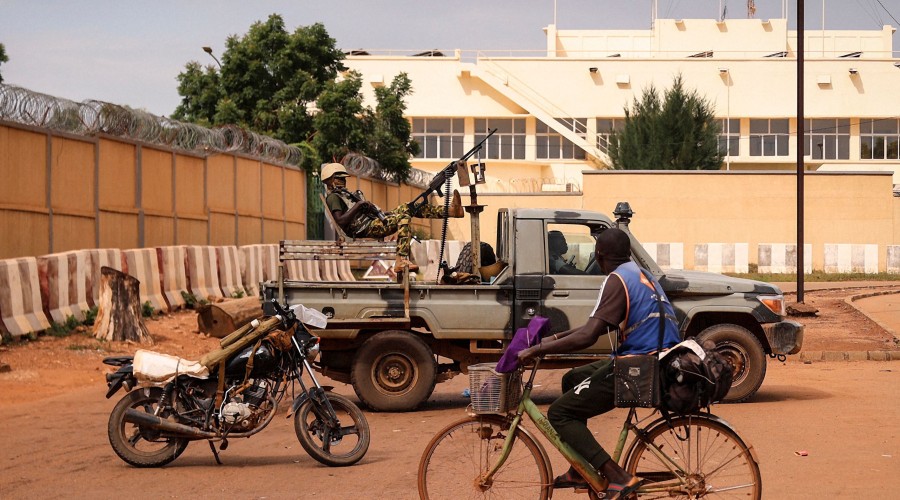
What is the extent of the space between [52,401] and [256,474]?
5061mm

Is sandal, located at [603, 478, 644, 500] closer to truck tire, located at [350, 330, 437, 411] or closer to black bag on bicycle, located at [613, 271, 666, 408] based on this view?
black bag on bicycle, located at [613, 271, 666, 408]

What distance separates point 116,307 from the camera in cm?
1761

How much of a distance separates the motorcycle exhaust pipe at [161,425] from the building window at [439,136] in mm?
66947

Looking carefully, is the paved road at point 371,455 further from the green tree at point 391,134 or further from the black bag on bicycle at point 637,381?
the green tree at point 391,134

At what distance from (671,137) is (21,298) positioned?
52627mm

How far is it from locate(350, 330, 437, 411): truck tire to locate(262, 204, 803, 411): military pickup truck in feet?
0.03

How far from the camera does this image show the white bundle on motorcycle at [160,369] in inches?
372

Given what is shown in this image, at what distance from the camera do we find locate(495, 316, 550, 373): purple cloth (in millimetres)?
6605

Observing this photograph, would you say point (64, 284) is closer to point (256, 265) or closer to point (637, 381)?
point (256, 265)

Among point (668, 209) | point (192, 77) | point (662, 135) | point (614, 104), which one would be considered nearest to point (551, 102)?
point (614, 104)

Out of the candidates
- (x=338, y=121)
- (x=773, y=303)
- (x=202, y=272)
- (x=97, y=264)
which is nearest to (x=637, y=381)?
(x=773, y=303)

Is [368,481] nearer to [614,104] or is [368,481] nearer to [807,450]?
[807,450]

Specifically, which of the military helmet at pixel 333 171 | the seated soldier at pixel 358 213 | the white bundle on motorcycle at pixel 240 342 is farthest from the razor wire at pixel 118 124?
the white bundle on motorcycle at pixel 240 342

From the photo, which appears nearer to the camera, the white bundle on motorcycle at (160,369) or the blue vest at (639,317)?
the blue vest at (639,317)
